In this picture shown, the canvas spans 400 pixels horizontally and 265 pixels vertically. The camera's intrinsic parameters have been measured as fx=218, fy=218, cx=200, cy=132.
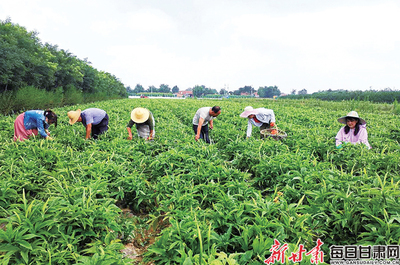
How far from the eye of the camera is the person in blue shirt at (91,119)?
4873mm

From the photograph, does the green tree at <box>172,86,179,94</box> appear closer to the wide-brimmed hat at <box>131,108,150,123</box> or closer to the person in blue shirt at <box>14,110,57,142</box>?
the person in blue shirt at <box>14,110,57,142</box>

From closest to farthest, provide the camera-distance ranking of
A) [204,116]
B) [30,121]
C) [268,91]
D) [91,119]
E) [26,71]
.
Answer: [30,121] → [91,119] → [204,116] → [26,71] → [268,91]

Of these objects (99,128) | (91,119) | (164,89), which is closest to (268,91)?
(164,89)

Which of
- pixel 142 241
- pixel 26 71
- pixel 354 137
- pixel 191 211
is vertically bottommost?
pixel 142 241

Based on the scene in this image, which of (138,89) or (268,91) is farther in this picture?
(138,89)

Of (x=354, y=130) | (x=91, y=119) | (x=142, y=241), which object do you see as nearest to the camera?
(x=142, y=241)

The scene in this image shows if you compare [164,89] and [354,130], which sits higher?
[164,89]

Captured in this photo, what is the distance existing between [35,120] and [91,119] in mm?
1185

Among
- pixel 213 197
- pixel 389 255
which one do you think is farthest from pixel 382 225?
pixel 213 197

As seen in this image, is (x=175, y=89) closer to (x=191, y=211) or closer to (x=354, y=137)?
(x=354, y=137)

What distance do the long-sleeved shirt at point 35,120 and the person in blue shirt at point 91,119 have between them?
1.81ft

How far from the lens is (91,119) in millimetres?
5121

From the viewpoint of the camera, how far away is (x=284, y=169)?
3.07 metres

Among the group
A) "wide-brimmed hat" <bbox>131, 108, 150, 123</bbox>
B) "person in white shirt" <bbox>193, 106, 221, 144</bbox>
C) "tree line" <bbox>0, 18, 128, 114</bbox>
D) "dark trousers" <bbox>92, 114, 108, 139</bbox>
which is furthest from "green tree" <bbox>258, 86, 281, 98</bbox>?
"wide-brimmed hat" <bbox>131, 108, 150, 123</bbox>
